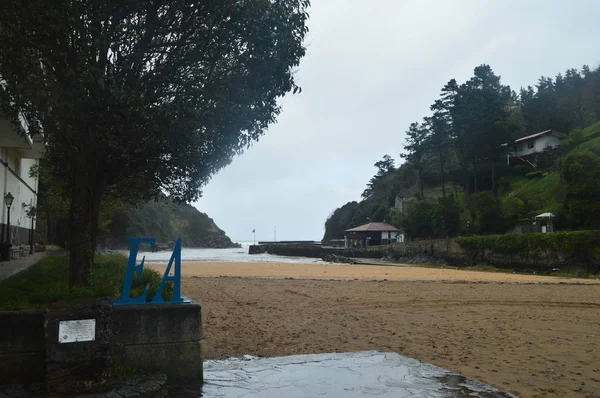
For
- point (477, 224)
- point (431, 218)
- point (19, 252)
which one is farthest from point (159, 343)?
point (431, 218)

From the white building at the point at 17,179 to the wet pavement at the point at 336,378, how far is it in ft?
45.9

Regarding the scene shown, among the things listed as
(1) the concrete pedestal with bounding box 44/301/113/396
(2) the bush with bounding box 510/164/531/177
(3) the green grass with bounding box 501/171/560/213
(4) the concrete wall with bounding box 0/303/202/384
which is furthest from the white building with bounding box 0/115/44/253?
(2) the bush with bounding box 510/164/531/177

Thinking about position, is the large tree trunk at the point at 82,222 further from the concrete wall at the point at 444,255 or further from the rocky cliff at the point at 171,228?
the rocky cliff at the point at 171,228

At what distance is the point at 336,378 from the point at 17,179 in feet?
81.1

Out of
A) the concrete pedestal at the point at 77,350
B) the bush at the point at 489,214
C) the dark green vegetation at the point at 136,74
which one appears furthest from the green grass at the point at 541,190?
the concrete pedestal at the point at 77,350

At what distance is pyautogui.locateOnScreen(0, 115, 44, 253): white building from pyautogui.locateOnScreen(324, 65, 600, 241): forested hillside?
3981 cm

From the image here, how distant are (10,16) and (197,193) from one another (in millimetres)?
5536

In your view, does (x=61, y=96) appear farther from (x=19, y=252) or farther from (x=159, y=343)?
(x=19, y=252)

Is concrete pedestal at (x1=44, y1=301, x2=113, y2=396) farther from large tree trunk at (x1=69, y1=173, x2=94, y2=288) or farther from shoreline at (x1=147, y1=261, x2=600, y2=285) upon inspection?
shoreline at (x1=147, y1=261, x2=600, y2=285)

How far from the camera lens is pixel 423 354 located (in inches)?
303

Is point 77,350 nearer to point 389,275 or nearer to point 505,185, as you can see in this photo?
point 389,275

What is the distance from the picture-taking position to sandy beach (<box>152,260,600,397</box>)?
264 inches

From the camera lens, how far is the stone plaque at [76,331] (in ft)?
15.7

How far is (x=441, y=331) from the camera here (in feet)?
32.1
